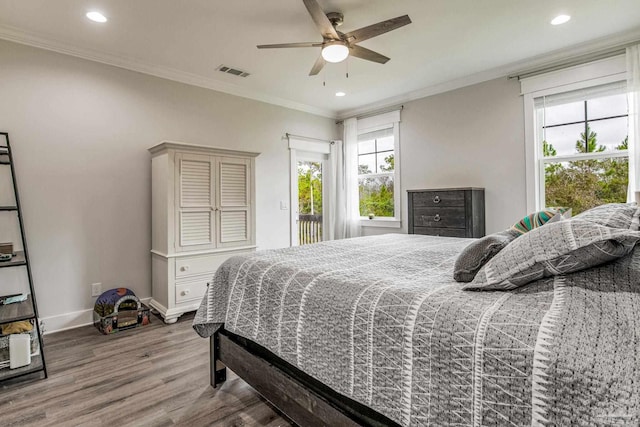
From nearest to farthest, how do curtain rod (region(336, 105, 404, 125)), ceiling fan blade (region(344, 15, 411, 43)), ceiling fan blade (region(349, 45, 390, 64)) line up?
ceiling fan blade (region(344, 15, 411, 43)), ceiling fan blade (region(349, 45, 390, 64)), curtain rod (region(336, 105, 404, 125))

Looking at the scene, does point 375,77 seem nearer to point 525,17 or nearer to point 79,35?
point 525,17

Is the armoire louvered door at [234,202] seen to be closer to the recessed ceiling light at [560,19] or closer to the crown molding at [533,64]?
the crown molding at [533,64]

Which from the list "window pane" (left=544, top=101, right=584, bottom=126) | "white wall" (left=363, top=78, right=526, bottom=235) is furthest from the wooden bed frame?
"window pane" (left=544, top=101, right=584, bottom=126)

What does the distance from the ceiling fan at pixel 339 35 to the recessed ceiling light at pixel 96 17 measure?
130 centimetres

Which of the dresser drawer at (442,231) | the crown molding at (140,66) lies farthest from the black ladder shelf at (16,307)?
the dresser drawer at (442,231)

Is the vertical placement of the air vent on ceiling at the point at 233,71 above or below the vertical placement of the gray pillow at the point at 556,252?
above

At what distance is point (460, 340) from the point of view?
2.95 ft

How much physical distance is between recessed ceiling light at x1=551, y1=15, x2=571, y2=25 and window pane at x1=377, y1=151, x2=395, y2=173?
2417mm

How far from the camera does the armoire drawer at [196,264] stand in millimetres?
3289

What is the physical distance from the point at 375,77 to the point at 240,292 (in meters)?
3.20

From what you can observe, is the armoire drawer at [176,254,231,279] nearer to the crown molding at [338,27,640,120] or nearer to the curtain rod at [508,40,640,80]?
the crown molding at [338,27,640,120]

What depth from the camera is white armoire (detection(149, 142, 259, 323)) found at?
127 inches

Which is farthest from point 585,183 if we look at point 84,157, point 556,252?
point 84,157

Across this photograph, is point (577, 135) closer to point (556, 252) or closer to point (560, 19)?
point (560, 19)
